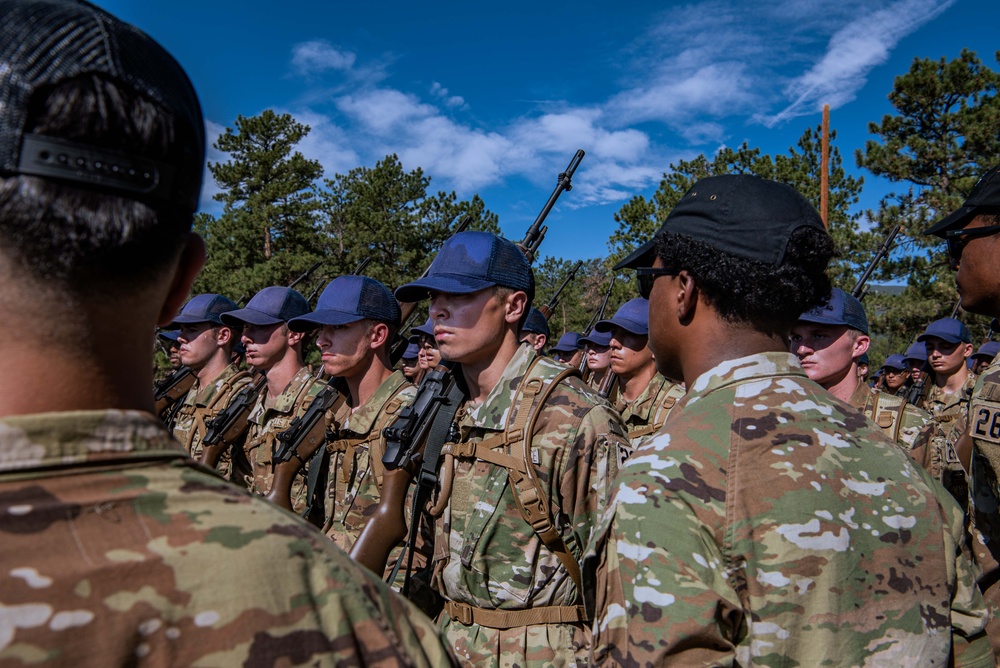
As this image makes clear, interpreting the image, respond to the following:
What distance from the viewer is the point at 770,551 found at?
1.64 meters

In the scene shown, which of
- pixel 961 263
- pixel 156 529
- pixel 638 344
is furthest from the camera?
pixel 638 344

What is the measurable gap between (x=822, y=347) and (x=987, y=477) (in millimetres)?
1656

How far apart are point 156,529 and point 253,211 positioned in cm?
3649

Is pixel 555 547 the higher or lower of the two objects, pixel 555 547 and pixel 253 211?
the lower

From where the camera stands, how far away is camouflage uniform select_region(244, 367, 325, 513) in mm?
6016

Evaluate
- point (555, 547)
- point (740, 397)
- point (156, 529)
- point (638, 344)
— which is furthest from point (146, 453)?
point (638, 344)

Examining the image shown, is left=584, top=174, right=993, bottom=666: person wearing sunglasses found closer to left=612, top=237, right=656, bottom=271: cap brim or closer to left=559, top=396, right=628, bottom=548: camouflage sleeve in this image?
left=612, top=237, right=656, bottom=271: cap brim

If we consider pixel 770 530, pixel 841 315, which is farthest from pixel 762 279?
pixel 841 315

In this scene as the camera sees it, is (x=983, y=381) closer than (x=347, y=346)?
Yes

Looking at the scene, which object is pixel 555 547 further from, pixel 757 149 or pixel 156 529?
pixel 757 149

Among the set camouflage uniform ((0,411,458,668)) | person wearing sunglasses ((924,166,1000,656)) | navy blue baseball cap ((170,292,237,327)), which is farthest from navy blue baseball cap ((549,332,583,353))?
camouflage uniform ((0,411,458,668))

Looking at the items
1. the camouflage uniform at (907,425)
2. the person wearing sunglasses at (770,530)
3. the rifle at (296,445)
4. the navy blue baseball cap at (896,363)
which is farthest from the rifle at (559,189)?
the navy blue baseball cap at (896,363)

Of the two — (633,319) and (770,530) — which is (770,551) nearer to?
(770,530)

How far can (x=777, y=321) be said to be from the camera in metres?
2.07
